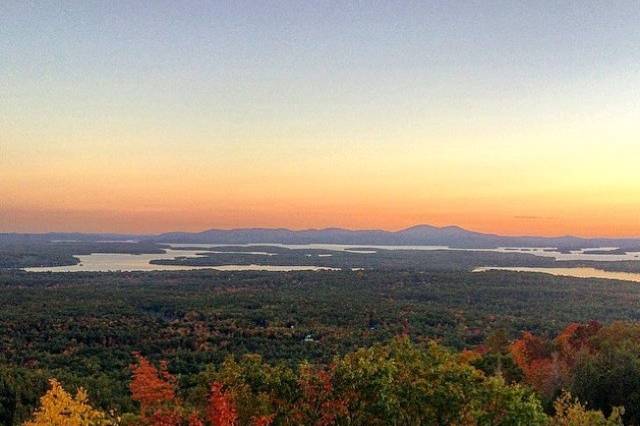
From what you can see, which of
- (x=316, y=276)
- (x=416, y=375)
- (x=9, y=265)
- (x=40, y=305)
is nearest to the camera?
(x=416, y=375)

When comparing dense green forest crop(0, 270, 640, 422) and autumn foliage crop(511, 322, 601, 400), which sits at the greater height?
autumn foliage crop(511, 322, 601, 400)

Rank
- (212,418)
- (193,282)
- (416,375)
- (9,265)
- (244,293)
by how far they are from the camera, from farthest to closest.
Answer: (9,265) < (193,282) < (244,293) < (416,375) < (212,418)

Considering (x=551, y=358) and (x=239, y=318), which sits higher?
(x=551, y=358)

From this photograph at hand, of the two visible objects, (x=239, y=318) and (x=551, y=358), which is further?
(x=239, y=318)

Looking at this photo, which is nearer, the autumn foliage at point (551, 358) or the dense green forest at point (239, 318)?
the autumn foliage at point (551, 358)

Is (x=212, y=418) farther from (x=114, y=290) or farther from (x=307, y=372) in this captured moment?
(x=114, y=290)

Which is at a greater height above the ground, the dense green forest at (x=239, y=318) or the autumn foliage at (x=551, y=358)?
the autumn foliage at (x=551, y=358)

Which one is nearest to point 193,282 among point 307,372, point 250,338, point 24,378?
point 250,338

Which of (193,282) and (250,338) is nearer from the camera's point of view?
(250,338)
